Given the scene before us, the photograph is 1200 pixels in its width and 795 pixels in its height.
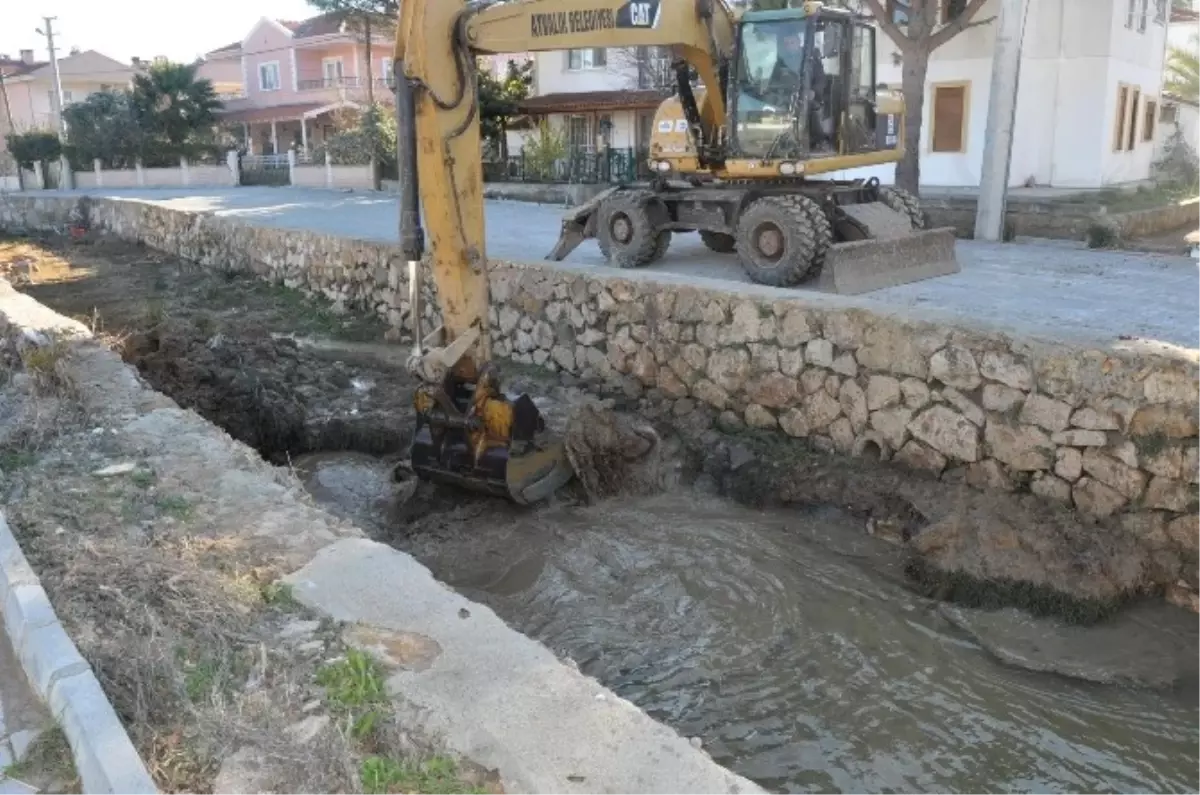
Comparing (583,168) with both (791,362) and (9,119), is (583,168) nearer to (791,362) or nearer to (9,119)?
(791,362)

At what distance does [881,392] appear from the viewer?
6.91 metres

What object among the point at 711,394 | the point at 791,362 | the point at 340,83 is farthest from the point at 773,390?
the point at 340,83

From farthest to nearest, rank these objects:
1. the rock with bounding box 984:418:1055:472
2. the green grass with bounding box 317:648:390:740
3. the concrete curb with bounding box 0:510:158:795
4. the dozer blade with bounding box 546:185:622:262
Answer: the dozer blade with bounding box 546:185:622:262 → the rock with bounding box 984:418:1055:472 → the green grass with bounding box 317:648:390:740 → the concrete curb with bounding box 0:510:158:795

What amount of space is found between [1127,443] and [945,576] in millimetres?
1258

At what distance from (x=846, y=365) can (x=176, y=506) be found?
4475 millimetres

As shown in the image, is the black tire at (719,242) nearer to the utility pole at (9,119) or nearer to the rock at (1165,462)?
the rock at (1165,462)

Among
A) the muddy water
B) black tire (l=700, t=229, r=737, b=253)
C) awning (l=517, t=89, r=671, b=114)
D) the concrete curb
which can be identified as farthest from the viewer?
awning (l=517, t=89, r=671, b=114)

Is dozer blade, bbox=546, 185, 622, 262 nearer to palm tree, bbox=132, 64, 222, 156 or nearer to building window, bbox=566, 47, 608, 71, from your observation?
building window, bbox=566, 47, 608, 71

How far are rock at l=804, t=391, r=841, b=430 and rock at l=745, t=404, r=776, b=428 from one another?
332 mm

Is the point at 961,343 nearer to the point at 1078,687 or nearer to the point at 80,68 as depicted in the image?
the point at 1078,687

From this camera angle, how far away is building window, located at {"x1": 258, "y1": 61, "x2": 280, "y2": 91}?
43.1 m

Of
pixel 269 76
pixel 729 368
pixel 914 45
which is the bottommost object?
pixel 729 368

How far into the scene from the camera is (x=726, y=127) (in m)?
9.52

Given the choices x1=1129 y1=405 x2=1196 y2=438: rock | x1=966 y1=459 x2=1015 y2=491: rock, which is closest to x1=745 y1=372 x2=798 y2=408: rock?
x1=966 y1=459 x2=1015 y2=491: rock
